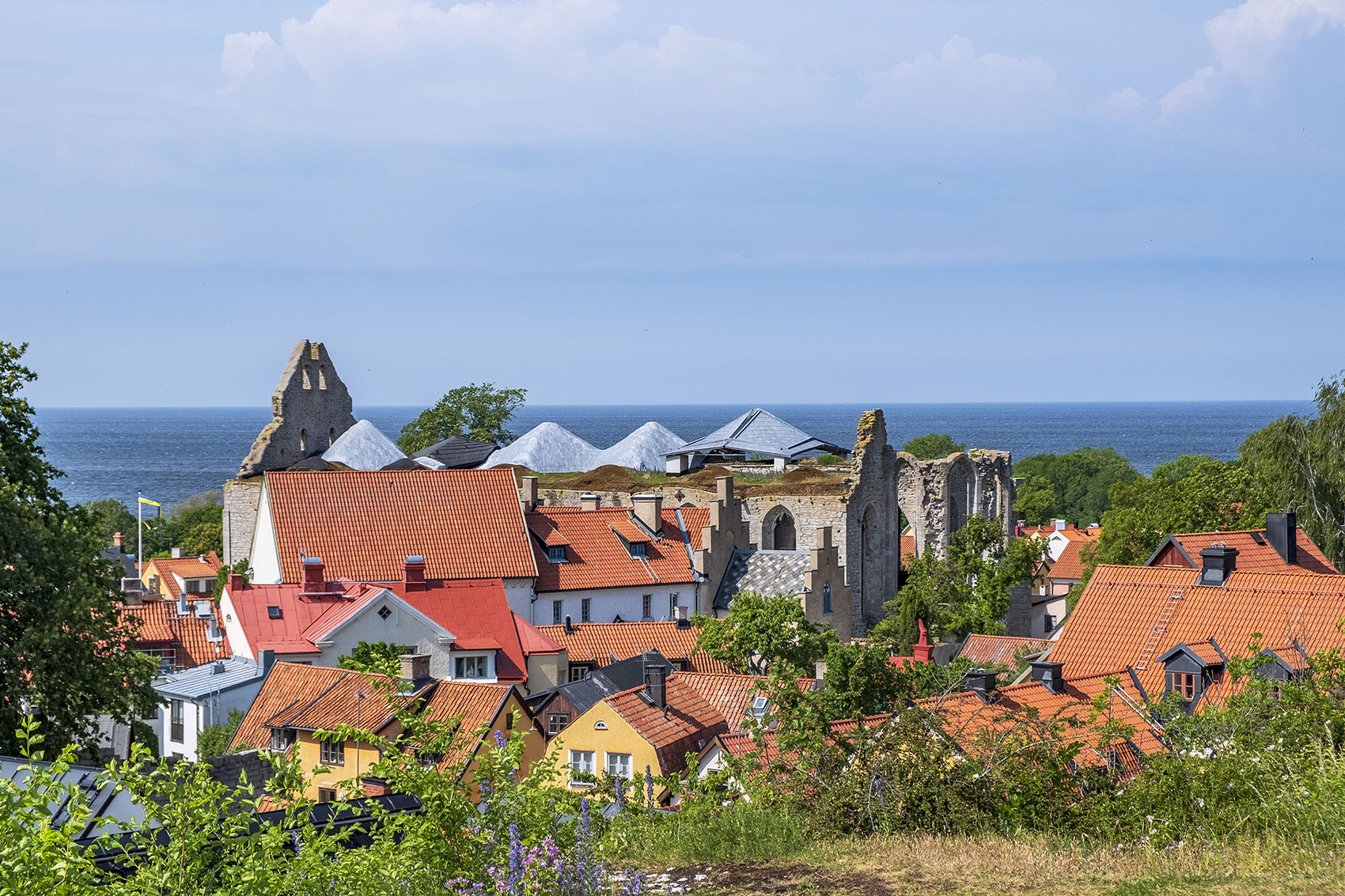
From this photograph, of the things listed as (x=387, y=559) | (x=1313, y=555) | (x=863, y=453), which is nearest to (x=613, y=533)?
(x=387, y=559)

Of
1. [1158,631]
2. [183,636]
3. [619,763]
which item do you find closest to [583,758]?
[619,763]

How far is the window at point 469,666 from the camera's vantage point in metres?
36.1

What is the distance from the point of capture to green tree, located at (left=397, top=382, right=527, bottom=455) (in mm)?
84312

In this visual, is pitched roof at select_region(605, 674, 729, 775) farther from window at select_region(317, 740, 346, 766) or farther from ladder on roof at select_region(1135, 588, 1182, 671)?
ladder on roof at select_region(1135, 588, 1182, 671)

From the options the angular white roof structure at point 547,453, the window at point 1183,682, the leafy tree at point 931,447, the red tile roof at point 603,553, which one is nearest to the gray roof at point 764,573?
the red tile roof at point 603,553

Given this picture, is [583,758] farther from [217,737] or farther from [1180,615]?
[1180,615]

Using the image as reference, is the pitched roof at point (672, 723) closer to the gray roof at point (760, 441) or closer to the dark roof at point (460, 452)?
the gray roof at point (760, 441)

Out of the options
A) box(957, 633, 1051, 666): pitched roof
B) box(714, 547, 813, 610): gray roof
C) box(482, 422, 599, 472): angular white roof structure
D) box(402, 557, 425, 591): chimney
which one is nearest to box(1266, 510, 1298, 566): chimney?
box(957, 633, 1051, 666): pitched roof

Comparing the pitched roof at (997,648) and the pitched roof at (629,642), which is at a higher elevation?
the pitched roof at (629,642)

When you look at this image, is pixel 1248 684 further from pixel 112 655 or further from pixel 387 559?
pixel 387 559

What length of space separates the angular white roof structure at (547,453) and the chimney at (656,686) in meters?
36.0

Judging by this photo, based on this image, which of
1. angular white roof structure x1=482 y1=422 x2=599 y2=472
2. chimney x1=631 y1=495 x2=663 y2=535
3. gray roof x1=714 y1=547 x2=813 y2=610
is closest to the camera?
gray roof x1=714 y1=547 x2=813 y2=610

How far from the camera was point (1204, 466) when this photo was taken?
149ft

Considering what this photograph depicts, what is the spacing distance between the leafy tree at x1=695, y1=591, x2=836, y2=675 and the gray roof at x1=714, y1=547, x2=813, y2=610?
811 cm
